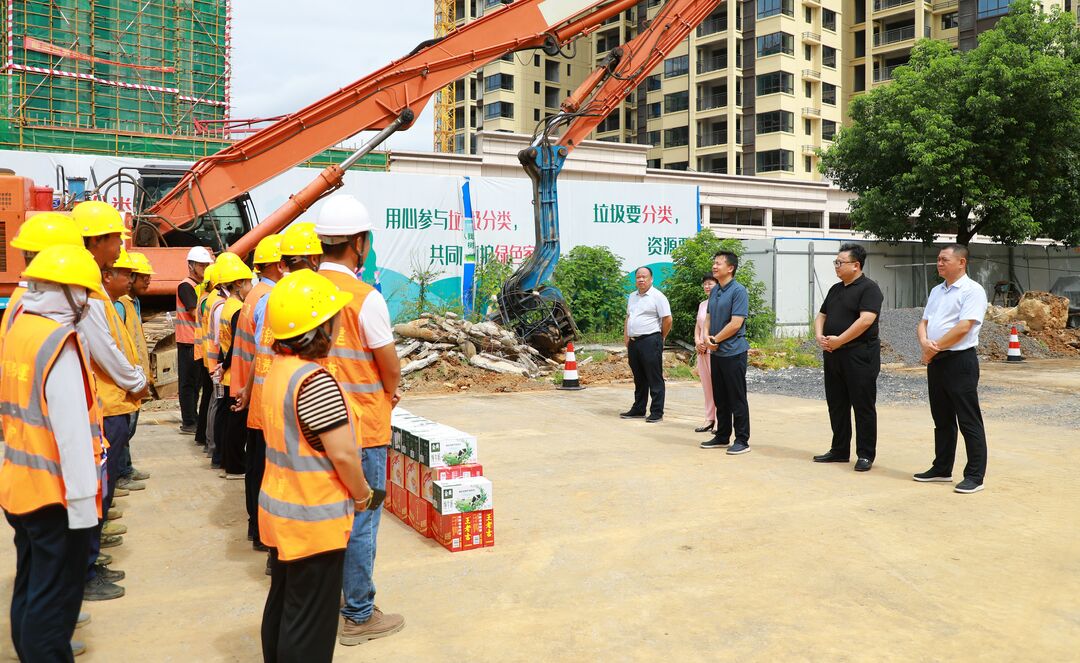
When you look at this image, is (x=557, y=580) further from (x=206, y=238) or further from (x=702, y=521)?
(x=206, y=238)

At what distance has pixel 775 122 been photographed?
52.5 metres

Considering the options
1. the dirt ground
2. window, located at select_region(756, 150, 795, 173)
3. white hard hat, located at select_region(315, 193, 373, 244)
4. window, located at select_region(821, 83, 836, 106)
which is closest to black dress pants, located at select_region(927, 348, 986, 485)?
the dirt ground

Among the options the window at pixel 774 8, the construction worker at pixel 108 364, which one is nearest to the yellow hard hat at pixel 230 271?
the construction worker at pixel 108 364

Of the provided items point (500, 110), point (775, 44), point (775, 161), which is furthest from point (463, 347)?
point (500, 110)

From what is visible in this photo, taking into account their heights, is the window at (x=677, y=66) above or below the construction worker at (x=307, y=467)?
above

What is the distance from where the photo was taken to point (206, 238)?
476 inches

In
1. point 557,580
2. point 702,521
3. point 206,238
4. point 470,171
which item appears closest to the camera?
point 557,580

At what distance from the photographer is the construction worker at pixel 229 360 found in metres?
6.39

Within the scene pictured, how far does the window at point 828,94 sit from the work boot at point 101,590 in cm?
5634

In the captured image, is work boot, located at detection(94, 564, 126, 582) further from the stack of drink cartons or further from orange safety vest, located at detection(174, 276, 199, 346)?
orange safety vest, located at detection(174, 276, 199, 346)

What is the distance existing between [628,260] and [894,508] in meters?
14.8

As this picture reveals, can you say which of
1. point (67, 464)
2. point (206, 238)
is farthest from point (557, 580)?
point (206, 238)

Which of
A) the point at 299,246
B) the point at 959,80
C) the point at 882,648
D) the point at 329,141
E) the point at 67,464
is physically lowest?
the point at 882,648

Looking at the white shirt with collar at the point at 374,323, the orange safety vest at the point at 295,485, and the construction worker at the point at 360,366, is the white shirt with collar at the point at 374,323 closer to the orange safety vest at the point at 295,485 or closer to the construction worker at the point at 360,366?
the construction worker at the point at 360,366
